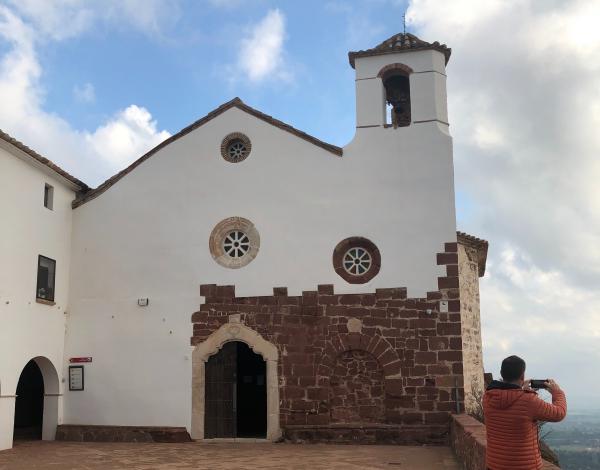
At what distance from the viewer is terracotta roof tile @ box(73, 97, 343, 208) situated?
575 inches

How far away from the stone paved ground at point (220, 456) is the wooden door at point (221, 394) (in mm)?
473

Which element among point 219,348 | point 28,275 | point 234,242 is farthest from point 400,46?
point 28,275

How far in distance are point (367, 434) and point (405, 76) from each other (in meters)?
7.88

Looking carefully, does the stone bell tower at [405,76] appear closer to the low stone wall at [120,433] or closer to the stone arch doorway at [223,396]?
the stone arch doorway at [223,396]

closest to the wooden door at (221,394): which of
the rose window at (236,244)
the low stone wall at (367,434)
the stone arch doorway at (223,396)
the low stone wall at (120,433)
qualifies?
the stone arch doorway at (223,396)

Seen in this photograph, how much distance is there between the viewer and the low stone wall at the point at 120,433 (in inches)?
543

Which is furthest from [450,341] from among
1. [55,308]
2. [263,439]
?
[55,308]

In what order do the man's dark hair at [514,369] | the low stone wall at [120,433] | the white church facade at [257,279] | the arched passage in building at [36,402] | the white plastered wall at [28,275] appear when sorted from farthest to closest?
the arched passage in building at [36,402], the low stone wall at [120,433], the white church facade at [257,279], the white plastered wall at [28,275], the man's dark hair at [514,369]

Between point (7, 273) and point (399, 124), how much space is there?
343 inches

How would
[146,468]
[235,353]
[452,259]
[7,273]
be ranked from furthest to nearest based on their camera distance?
[235,353] < [452,259] < [7,273] < [146,468]

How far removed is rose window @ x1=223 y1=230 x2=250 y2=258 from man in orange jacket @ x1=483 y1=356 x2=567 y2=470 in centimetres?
1029

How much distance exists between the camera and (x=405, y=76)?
15203mm

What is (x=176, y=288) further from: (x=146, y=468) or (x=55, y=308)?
(x=146, y=468)

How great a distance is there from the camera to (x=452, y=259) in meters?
13.5
